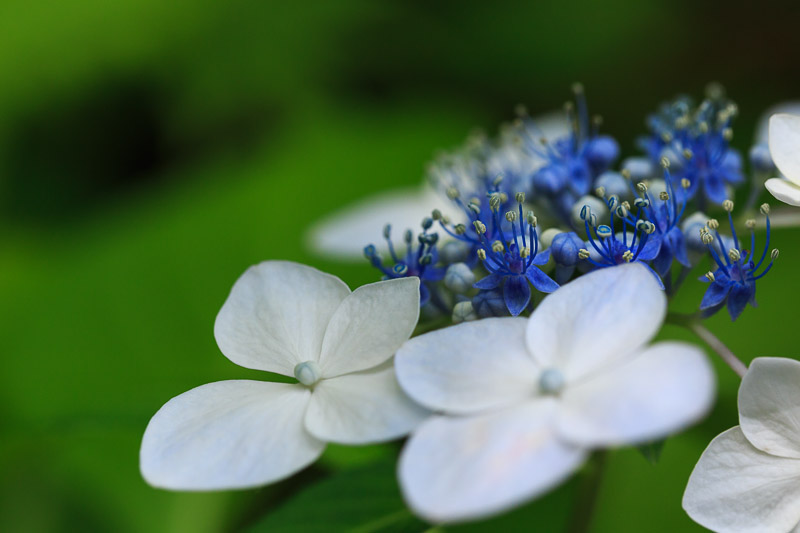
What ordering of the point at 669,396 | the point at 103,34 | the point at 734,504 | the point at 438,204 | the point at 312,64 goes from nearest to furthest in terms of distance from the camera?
the point at 669,396 < the point at 734,504 < the point at 438,204 < the point at 103,34 < the point at 312,64

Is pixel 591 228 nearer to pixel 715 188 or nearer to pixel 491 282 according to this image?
pixel 491 282

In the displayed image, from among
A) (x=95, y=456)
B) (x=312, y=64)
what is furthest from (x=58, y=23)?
(x=95, y=456)

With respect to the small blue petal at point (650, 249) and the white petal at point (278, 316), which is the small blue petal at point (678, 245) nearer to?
the small blue petal at point (650, 249)

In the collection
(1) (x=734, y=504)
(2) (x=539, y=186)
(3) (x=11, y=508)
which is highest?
(2) (x=539, y=186)

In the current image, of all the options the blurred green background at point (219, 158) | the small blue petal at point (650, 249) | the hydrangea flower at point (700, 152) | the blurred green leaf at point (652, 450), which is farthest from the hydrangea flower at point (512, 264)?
the blurred green background at point (219, 158)

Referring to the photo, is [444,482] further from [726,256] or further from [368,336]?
[726,256]

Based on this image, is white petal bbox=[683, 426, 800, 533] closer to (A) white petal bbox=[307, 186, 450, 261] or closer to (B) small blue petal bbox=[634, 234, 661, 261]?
(B) small blue petal bbox=[634, 234, 661, 261]
